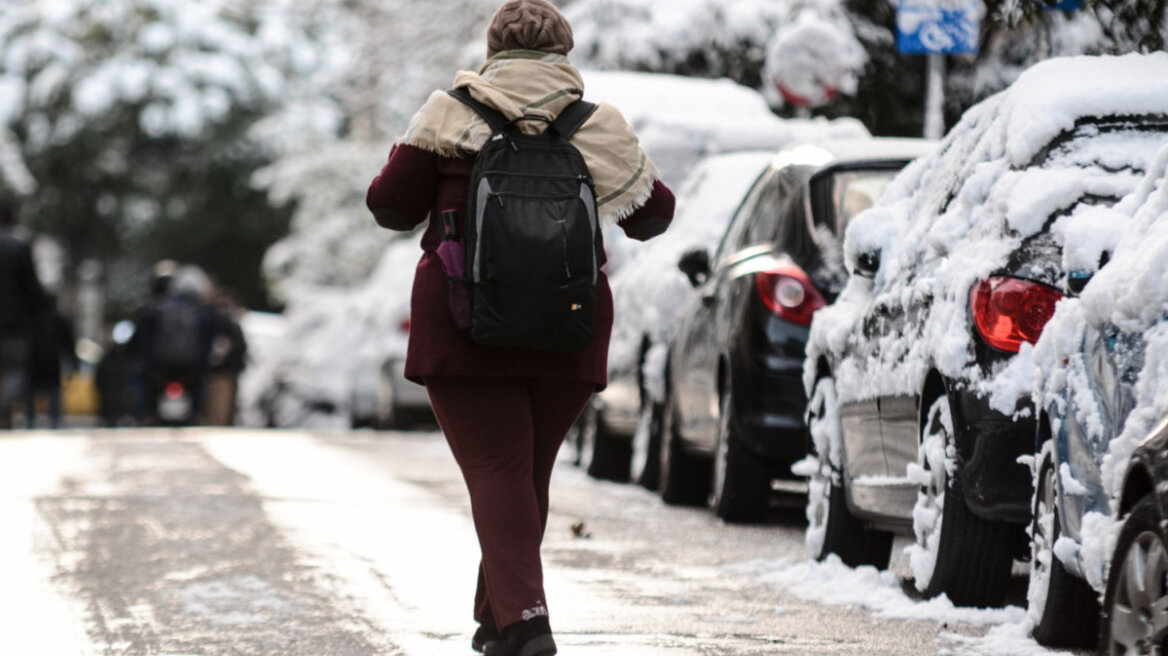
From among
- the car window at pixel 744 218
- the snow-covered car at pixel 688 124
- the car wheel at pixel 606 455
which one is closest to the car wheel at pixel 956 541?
the car window at pixel 744 218

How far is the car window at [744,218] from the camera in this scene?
1070 cm

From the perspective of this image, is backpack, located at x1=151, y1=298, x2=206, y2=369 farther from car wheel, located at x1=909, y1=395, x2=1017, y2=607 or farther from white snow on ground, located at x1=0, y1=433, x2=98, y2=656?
car wheel, located at x1=909, y1=395, x2=1017, y2=607

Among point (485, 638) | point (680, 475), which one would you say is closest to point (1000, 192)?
point (485, 638)

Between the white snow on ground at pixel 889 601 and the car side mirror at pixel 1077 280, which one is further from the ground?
the car side mirror at pixel 1077 280

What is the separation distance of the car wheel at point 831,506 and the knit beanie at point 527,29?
2930mm

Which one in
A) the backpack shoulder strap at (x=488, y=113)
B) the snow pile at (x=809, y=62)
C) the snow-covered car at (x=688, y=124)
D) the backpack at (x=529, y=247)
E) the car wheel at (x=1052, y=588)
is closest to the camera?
the backpack at (x=529, y=247)

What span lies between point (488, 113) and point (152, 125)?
52067 millimetres

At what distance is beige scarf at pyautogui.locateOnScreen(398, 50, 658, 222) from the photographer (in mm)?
5652

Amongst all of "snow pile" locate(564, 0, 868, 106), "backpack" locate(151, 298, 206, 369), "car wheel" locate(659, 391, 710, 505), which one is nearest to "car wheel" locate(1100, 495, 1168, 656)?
"car wheel" locate(659, 391, 710, 505)

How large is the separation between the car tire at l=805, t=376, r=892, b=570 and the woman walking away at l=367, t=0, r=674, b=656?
2.59m

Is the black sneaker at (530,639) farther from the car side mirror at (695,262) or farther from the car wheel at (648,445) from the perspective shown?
the car wheel at (648,445)

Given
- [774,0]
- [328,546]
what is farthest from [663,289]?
[774,0]

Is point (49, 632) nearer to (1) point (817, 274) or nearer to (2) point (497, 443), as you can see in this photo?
(2) point (497, 443)

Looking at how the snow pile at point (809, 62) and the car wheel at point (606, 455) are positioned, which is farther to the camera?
the snow pile at point (809, 62)
